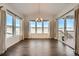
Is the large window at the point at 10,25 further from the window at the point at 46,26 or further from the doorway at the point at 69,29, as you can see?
the window at the point at 46,26

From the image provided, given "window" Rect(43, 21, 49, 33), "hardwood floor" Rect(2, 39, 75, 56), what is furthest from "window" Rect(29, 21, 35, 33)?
"hardwood floor" Rect(2, 39, 75, 56)

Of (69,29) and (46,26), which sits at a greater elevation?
(46,26)

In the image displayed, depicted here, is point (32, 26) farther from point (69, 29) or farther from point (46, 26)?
point (69, 29)

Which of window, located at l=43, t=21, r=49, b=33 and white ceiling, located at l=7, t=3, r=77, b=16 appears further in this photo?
window, located at l=43, t=21, r=49, b=33

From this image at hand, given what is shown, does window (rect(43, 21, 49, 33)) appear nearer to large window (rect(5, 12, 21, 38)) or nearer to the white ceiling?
the white ceiling

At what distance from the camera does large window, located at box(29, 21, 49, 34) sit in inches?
464

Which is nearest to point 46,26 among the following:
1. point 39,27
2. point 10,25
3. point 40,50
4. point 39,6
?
point 39,27

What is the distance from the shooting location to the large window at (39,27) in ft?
38.7

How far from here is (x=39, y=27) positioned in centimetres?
1178

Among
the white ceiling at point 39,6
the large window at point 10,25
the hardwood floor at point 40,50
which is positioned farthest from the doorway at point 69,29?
the large window at point 10,25

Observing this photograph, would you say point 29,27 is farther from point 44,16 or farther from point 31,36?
point 44,16

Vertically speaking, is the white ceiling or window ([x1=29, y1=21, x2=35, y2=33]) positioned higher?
the white ceiling

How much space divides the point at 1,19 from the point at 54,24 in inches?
289

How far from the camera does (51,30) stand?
1155cm
